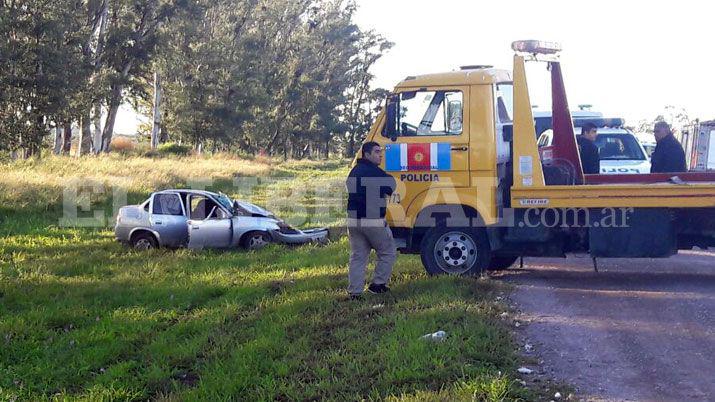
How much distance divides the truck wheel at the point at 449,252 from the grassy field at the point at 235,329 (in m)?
0.33

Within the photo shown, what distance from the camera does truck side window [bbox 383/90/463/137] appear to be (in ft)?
29.9

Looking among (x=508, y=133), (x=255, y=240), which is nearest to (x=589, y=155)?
(x=508, y=133)

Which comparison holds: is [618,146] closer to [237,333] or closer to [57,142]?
[237,333]

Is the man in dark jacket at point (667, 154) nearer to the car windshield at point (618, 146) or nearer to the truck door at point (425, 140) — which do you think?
the truck door at point (425, 140)

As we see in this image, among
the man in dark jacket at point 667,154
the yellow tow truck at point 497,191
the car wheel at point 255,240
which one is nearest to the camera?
the yellow tow truck at point 497,191

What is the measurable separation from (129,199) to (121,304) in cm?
1173

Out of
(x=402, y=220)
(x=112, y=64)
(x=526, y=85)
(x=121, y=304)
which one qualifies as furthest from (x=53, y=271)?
(x=112, y=64)

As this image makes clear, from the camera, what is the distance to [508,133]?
372 inches

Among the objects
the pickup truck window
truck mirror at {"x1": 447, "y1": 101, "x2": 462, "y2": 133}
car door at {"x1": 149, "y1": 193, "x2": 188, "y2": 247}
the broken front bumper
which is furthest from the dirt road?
the pickup truck window

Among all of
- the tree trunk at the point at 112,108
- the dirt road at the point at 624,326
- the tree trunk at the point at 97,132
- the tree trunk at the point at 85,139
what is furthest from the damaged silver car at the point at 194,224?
the tree trunk at the point at 97,132

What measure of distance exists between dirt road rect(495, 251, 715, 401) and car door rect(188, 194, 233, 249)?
5.48 m

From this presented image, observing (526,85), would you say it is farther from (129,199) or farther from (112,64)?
(112,64)

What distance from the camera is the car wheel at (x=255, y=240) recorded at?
13.7 m

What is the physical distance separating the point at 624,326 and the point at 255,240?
803 centimetres
